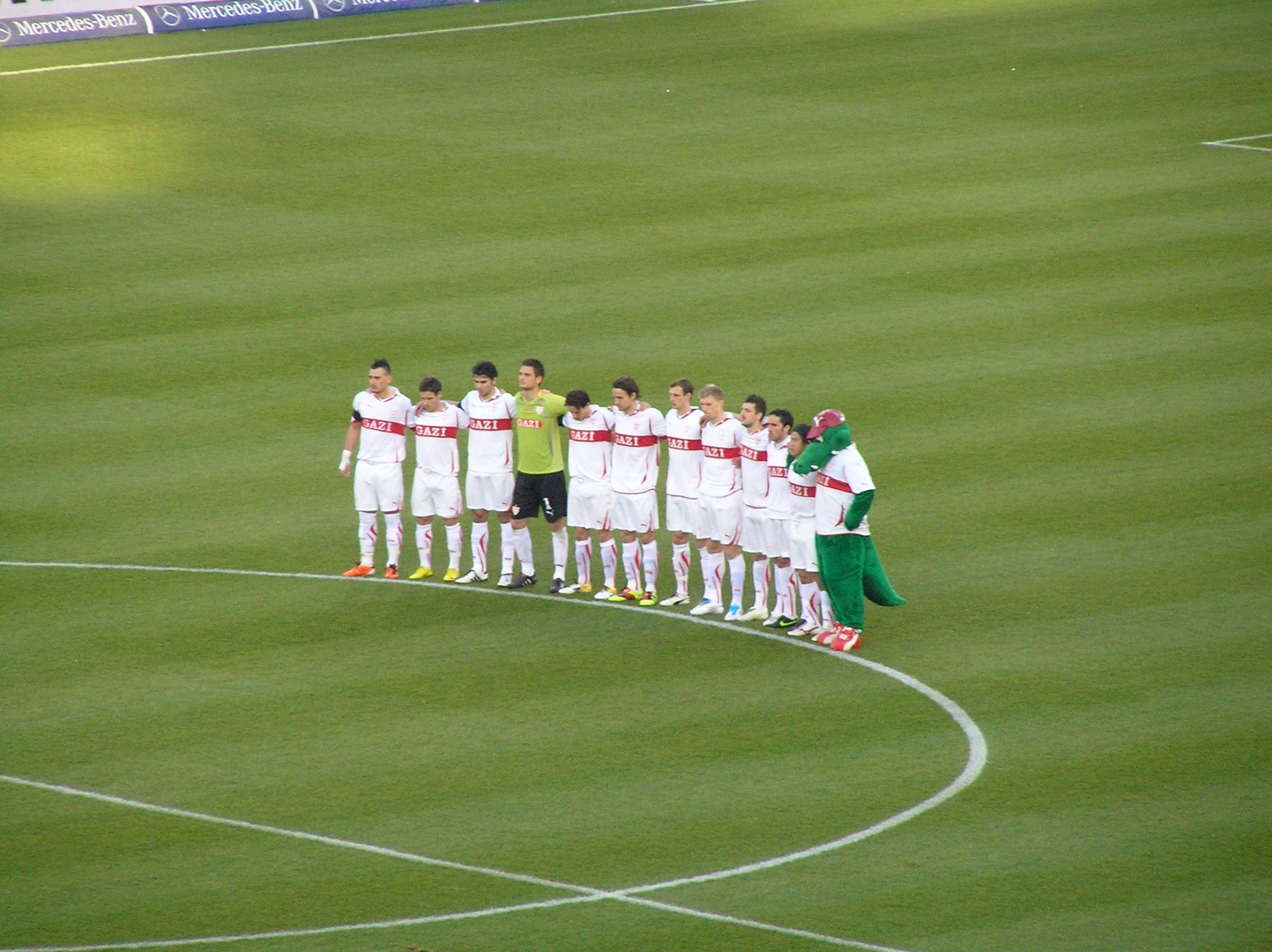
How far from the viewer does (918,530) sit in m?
17.5

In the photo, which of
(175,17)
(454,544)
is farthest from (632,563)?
(175,17)

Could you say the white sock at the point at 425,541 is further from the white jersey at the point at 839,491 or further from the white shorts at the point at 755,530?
the white jersey at the point at 839,491

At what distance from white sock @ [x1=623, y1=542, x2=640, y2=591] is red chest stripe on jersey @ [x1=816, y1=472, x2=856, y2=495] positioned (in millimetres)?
2071

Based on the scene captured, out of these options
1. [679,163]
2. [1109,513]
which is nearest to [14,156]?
[679,163]

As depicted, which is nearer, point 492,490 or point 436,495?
point 492,490

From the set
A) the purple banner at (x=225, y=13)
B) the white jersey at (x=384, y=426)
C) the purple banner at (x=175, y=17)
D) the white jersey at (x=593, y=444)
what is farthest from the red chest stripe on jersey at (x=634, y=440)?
the purple banner at (x=225, y=13)

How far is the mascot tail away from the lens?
1493 cm

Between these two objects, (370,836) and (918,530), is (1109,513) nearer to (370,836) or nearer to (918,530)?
(918,530)

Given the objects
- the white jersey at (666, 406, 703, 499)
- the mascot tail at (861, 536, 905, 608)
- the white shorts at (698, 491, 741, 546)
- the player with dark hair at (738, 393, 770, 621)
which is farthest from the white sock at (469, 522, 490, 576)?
the mascot tail at (861, 536, 905, 608)

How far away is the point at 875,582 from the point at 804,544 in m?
0.69

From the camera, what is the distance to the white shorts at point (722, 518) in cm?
1577

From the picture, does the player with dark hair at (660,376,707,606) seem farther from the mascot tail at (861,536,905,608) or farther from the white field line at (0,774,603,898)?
the white field line at (0,774,603,898)

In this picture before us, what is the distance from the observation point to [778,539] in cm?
1552

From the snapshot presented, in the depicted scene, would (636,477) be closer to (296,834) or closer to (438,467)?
(438,467)
